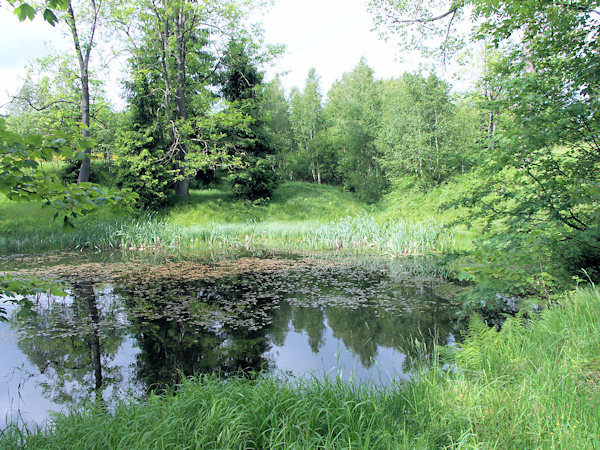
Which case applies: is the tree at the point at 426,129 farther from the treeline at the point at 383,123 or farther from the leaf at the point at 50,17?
the leaf at the point at 50,17

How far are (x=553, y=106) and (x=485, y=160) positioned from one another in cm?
85

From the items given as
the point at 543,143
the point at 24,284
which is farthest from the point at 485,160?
the point at 24,284

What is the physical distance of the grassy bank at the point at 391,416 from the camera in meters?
2.01

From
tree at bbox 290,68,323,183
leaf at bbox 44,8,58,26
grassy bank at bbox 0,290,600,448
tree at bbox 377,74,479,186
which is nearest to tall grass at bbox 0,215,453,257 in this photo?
grassy bank at bbox 0,290,600,448

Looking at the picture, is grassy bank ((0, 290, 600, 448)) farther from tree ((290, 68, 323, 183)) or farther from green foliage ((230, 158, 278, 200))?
tree ((290, 68, 323, 183))

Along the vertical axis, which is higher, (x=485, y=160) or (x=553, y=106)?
(x=553, y=106)

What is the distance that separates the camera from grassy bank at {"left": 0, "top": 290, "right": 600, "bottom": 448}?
201cm

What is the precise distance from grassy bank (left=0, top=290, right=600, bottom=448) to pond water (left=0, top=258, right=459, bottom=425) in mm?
460

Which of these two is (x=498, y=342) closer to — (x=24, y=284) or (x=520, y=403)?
(x=520, y=403)

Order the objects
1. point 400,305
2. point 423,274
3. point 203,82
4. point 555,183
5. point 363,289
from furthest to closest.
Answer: point 203,82 → point 423,274 → point 363,289 → point 400,305 → point 555,183

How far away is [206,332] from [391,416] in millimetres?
3035

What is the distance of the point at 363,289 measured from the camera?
6.62m

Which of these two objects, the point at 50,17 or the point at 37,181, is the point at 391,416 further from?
the point at 50,17

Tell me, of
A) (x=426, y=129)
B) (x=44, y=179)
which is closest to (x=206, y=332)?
(x=44, y=179)
